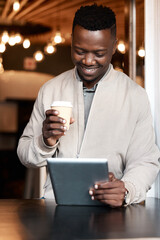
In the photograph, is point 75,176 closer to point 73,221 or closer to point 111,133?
point 73,221

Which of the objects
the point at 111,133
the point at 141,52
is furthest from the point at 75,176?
the point at 141,52

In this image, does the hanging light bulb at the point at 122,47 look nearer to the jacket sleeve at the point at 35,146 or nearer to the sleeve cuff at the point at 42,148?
the jacket sleeve at the point at 35,146

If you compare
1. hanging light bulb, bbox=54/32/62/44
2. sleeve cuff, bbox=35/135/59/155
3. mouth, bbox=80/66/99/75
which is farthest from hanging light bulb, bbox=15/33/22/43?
sleeve cuff, bbox=35/135/59/155

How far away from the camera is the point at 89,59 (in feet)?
5.70

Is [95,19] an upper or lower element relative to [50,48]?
lower

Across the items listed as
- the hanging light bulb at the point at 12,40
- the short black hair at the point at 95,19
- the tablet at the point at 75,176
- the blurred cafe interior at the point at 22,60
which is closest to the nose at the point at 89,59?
the short black hair at the point at 95,19

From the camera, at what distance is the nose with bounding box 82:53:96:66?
1.74 metres

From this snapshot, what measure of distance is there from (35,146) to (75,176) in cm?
28

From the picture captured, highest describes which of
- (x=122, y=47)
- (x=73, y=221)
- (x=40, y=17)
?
(x=40, y=17)

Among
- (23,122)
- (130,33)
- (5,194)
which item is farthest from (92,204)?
(23,122)

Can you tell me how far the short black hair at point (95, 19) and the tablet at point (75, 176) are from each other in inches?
24.1

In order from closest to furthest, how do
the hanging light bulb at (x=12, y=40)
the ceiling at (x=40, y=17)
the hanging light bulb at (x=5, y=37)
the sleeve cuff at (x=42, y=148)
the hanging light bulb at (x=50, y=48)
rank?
the sleeve cuff at (x=42, y=148) < the ceiling at (x=40, y=17) < the hanging light bulb at (x=5, y=37) < the hanging light bulb at (x=12, y=40) < the hanging light bulb at (x=50, y=48)

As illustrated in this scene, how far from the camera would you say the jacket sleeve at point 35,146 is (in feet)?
5.51

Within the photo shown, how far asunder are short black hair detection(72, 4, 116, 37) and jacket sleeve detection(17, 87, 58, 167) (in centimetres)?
41
